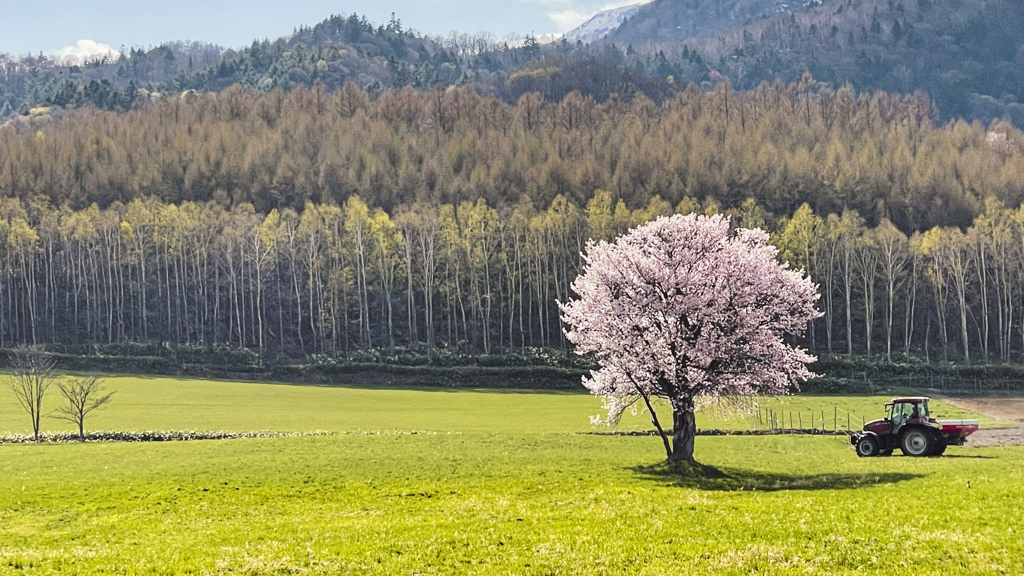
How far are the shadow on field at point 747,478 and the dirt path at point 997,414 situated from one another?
17.3 meters

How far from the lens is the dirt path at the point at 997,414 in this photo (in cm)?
4762

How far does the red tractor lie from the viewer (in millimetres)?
38938

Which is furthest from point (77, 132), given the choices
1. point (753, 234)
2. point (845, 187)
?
point (753, 234)

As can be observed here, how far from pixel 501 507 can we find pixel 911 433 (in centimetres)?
2417

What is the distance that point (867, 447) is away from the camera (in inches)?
1619

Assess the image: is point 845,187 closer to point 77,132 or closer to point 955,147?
point 955,147

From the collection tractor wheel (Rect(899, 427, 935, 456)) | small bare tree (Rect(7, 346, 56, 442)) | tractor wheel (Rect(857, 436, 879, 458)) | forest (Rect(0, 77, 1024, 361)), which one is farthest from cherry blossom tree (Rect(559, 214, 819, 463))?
forest (Rect(0, 77, 1024, 361))

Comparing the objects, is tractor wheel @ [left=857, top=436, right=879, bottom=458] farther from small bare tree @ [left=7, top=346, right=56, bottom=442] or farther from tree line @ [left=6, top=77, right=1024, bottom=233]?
tree line @ [left=6, top=77, right=1024, bottom=233]

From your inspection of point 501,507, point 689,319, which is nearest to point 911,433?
point 689,319

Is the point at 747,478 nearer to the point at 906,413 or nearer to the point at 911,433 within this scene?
the point at 911,433

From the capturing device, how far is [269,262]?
111 meters

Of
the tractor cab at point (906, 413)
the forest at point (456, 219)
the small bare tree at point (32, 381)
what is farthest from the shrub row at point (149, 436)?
the forest at point (456, 219)

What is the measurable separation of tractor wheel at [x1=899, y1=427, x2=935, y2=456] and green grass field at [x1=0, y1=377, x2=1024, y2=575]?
2615mm

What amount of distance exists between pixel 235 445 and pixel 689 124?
13665 cm
